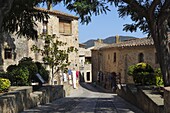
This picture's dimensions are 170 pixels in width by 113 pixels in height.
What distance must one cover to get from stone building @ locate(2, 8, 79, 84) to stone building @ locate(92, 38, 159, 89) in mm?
5437

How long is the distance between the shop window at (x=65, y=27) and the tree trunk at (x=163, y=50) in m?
26.2

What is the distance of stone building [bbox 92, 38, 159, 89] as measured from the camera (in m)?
30.4

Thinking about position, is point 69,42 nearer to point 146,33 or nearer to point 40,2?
point 146,33

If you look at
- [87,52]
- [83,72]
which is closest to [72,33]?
[83,72]

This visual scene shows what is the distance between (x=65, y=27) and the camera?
36.2m

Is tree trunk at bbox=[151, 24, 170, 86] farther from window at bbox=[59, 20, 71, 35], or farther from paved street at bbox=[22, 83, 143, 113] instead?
window at bbox=[59, 20, 71, 35]

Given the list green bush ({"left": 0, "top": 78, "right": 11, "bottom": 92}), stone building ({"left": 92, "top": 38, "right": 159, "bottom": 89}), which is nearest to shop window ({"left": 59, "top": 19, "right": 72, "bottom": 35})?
stone building ({"left": 92, "top": 38, "right": 159, "bottom": 89})

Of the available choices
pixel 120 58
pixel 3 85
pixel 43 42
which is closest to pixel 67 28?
pixel 43 42

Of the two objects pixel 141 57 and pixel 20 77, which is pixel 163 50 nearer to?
pixel 20 77

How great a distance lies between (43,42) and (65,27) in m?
5.12

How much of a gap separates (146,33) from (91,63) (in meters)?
37.2

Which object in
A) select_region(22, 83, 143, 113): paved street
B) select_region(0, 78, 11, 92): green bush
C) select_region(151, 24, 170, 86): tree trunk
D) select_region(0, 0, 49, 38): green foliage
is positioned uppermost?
select_region(0, 0, 49, 38): green foliage

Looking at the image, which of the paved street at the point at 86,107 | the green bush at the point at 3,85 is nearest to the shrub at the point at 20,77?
the paved street at the point at 86,107

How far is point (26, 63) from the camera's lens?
47.6ft
